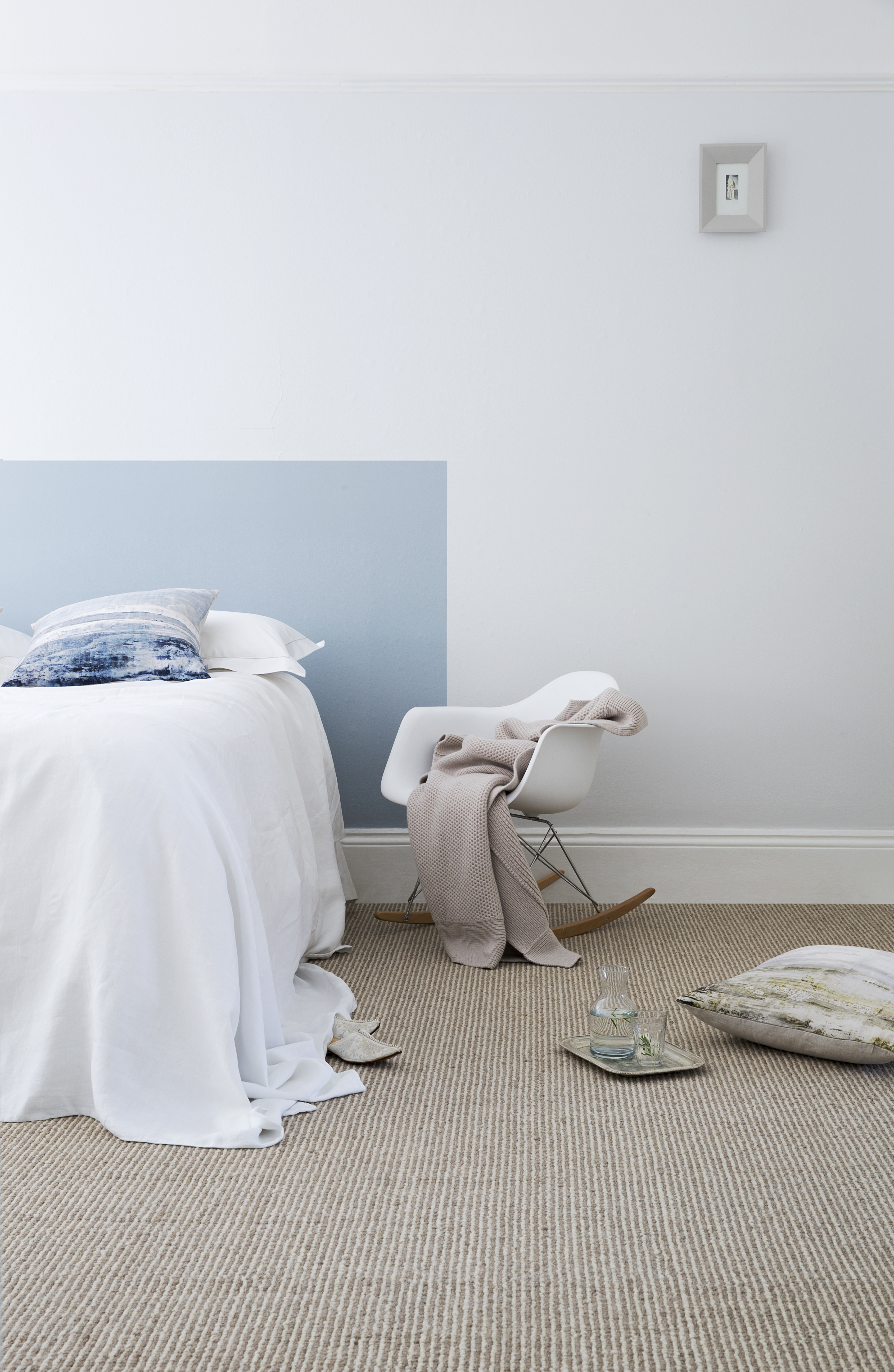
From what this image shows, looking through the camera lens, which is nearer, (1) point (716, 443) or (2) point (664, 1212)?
(2) point (664, 1212)

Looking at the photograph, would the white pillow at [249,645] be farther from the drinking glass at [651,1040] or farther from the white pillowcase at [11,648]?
the drinking glass at [651,1040]

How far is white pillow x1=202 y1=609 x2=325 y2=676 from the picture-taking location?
253 cm

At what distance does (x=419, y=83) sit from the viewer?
287 centimetres

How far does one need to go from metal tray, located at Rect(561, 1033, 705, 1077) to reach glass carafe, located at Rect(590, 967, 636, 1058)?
0.6 inches

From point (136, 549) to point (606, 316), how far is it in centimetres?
155

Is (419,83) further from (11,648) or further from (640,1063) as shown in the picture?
(640,1063)

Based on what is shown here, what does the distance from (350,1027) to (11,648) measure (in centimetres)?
141

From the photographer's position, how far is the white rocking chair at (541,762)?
7.85 ft

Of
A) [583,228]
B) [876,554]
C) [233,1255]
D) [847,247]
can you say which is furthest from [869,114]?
[233,1255]

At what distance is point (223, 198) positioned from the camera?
292cm

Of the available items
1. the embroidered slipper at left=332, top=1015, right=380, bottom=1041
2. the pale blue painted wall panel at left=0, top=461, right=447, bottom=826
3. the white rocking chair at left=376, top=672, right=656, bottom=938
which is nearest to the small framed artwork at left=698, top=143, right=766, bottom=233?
the pale blue painted wall panel at left=0, top=461, right=447, bottom=826

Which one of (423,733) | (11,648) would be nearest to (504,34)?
(423,733)

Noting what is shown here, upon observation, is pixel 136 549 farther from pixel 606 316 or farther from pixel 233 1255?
pixel 233 1255

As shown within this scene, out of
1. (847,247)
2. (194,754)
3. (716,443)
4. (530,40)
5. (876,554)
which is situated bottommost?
(194,754)
